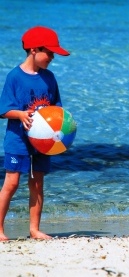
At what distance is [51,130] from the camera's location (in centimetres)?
581

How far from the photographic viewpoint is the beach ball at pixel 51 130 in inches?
227

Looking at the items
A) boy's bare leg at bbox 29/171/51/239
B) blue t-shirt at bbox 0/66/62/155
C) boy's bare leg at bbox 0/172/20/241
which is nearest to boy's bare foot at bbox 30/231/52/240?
boy's bare leg at bbox 29/171/51/239

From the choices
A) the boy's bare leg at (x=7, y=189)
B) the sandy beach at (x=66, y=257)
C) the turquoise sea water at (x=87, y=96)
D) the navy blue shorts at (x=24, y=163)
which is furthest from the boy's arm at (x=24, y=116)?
the turquoise sea water at (x=87, y=96)

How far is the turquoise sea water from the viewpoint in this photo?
8.33 metres

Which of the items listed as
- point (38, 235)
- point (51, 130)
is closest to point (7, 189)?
point (38, 235)

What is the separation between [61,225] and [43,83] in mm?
1602

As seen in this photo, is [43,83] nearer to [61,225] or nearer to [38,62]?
[38,62]

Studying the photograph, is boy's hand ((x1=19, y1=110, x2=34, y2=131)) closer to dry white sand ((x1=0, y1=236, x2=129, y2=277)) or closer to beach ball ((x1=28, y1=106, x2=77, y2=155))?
beach ball ((x1=28, y1=106, x2=77, y2=155))

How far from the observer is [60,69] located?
16500mm

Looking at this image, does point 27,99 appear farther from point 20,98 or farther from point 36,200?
point 36,200

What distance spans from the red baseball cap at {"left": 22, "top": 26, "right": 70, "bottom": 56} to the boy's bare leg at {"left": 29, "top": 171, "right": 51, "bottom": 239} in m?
0.90

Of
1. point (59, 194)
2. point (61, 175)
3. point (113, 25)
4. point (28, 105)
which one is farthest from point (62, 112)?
point (113, 25)

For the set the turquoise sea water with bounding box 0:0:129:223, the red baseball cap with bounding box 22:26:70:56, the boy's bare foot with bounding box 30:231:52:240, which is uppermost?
the red baseball cap with bounding box 22:26:70:56

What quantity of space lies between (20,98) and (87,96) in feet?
28.6
